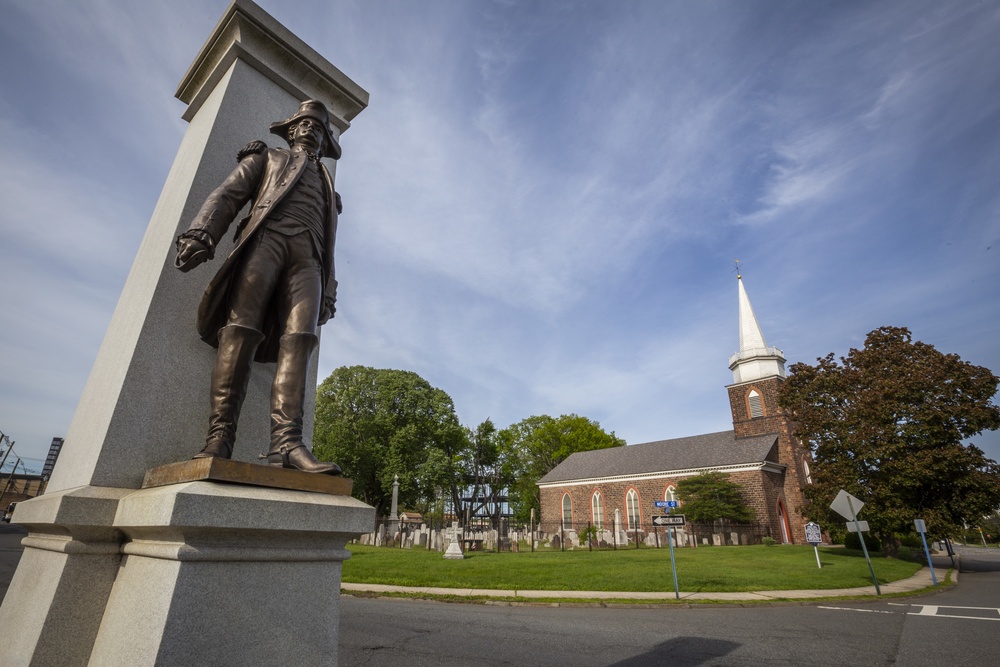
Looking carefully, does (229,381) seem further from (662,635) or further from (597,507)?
(597,507)

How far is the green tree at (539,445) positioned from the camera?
55612 mm

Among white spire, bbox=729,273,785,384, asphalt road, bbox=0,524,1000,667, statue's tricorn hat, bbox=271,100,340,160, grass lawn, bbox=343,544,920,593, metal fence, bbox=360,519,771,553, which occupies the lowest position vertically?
asphalt road, bbox=0,524,1000,667

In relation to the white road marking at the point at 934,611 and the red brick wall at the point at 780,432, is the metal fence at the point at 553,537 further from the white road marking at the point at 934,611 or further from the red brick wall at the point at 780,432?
the white road marking at the point at 934,611

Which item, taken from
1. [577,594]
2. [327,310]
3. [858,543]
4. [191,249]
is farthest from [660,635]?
[858,543]

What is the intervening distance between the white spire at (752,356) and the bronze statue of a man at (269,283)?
41.6m

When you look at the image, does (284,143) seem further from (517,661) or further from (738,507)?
(738,507)

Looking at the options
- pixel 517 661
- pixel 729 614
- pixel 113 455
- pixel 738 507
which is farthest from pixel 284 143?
pixel 738 507

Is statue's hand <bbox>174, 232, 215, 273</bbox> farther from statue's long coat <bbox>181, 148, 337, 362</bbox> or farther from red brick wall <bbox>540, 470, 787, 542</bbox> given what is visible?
red brick wall <bbox>540, 470, 787, 542</bbox>

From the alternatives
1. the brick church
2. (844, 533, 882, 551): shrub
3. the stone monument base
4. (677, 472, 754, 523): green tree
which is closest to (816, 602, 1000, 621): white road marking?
the stone monument base

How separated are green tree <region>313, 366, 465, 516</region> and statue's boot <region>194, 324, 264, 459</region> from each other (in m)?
34.4

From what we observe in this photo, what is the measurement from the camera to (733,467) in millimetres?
33125

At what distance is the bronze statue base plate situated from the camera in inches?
74.5

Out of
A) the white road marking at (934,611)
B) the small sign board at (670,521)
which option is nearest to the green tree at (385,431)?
the small sign board at (670,521)

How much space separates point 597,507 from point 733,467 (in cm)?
1197
